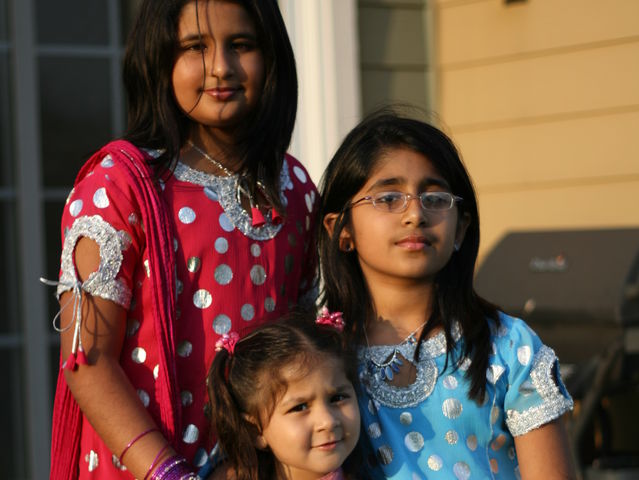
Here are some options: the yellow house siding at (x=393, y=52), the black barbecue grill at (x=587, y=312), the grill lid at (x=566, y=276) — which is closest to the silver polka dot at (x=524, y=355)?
the black barbecue grill at (x=587, y=312)

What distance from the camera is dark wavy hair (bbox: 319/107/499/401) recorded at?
7.47ft

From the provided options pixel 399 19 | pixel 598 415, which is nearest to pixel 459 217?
pixel 598 415

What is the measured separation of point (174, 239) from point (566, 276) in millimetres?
2622

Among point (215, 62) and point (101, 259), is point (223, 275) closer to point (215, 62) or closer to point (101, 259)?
point (101, 259)

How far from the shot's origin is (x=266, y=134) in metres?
2.29

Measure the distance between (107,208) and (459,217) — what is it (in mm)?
649

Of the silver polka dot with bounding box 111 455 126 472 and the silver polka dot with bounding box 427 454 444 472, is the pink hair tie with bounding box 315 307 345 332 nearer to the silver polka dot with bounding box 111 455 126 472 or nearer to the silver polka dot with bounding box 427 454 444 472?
the silver polka dot with bounding box 427 454 444 472

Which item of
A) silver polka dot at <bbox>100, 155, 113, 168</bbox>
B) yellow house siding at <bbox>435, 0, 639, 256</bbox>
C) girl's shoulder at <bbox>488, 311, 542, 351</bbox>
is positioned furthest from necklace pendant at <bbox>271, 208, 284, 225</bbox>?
yellow house siding at <bbox>435, 0, 639, 256</bbox>

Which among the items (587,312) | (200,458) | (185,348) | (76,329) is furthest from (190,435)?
(587,312)

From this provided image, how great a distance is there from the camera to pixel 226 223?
2203 millimetres

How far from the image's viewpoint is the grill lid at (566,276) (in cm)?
432

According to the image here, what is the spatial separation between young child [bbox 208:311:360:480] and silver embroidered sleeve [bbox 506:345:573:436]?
0.89 feet

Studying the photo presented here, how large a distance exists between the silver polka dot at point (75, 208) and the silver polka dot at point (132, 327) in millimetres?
198

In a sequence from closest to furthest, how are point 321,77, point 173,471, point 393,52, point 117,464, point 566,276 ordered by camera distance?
point 173,471
point 117,464
point 566,276
point 321,77
point 393,52
